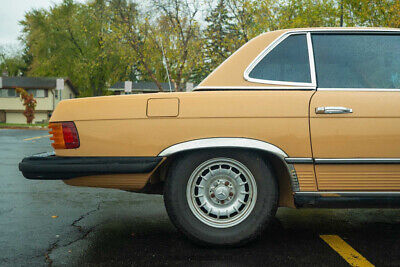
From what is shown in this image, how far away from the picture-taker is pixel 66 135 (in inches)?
130

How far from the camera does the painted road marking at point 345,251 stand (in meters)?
2.98

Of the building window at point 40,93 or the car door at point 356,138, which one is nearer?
the car door at point 356,138

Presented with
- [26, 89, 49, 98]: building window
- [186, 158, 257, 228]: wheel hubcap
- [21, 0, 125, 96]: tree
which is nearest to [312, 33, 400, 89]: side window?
[186, 158, 257, 228]: wheel hubcap

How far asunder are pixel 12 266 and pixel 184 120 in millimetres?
→ 1533

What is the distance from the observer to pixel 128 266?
2.92 metres

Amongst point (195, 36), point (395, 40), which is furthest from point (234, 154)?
point (195, 36)

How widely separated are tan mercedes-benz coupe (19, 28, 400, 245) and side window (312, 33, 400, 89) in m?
0.01

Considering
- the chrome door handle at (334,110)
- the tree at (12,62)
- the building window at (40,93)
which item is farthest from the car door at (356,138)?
the tree at (12,62)

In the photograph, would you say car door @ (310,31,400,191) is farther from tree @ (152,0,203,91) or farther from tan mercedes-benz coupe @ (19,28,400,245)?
tree @ (152,0,203,91)

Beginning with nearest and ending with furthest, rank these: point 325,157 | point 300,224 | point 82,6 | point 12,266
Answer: point 12,266 → point 325,157 → point 300,224 → point 82,6

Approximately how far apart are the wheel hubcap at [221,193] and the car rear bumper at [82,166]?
38 cm

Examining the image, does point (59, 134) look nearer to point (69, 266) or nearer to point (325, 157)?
point (69, 266)

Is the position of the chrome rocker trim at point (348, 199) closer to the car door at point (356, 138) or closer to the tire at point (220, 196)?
the car door at point (356, 138)

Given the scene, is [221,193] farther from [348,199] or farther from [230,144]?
[348,199]
